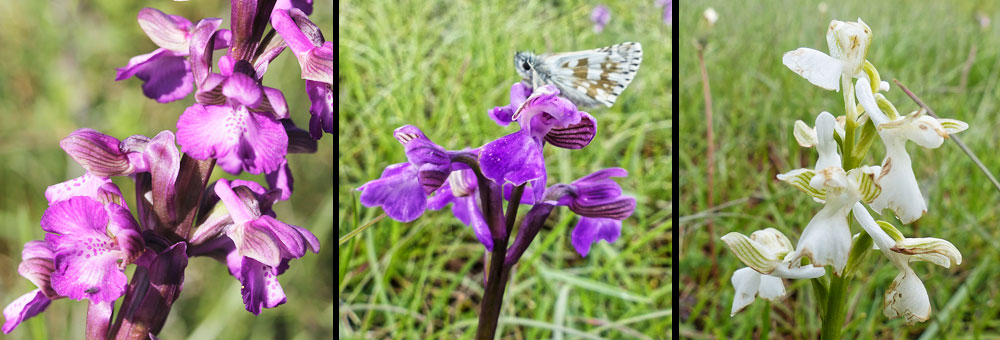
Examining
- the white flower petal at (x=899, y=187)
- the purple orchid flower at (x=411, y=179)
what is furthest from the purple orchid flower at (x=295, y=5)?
the white flower petal at (x=899, y=187)

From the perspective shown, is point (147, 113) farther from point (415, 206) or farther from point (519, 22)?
point (415, 206)

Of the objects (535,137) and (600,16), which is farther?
(600,16)

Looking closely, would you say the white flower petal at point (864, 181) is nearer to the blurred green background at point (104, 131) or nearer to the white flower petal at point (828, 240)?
the white flower petal at point (828, 240)

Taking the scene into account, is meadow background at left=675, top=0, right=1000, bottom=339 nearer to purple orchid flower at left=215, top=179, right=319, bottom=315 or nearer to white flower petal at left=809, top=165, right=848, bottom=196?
white flower petal at left=809, top=165, right=848, bottom=196

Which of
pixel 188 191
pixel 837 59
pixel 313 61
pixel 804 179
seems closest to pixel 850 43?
pixel 837 59

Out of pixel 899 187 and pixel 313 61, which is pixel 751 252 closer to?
pixel 899 187

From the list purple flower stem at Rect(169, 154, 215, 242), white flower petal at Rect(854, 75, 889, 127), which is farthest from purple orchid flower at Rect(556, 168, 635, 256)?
purple flower stem at Rect(169, 154, 215, 242)
